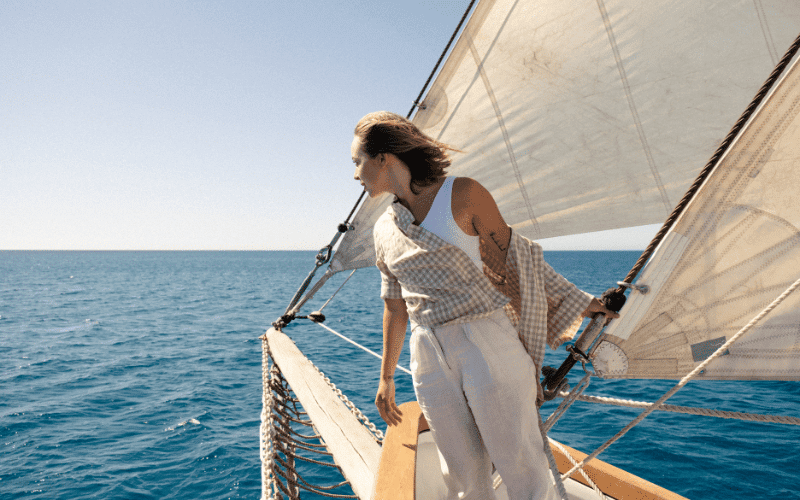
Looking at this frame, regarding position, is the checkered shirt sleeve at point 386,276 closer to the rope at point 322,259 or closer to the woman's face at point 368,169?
the woman's face at point 368,169

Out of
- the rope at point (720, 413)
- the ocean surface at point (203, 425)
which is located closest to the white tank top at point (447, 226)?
the rope at point (720, 413)

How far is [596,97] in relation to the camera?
2.61m

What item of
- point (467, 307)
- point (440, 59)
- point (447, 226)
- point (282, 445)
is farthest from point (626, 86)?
point (282, 445)

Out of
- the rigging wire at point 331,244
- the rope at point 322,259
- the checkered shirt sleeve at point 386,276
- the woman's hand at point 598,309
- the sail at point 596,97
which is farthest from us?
the rope at point 322,259

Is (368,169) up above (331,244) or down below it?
below

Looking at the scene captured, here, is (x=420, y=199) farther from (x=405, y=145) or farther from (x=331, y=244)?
(x=331, y=244)

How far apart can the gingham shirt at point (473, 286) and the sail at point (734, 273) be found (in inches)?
7.6

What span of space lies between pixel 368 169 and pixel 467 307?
0.58 meters

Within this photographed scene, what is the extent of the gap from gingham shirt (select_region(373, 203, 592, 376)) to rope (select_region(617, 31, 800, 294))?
0.22 meters

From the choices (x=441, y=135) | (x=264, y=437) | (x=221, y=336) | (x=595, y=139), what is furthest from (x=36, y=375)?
(x=595, y=139)

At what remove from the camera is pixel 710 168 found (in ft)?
4.30

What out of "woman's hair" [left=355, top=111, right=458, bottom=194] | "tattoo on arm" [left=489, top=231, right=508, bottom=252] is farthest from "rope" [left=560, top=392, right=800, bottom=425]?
"woman's hair" [left=355, top=111, right=458, bottom=194]

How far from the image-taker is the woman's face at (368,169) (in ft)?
4.87

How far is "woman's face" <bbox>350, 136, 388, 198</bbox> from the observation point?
1485 millimetres
